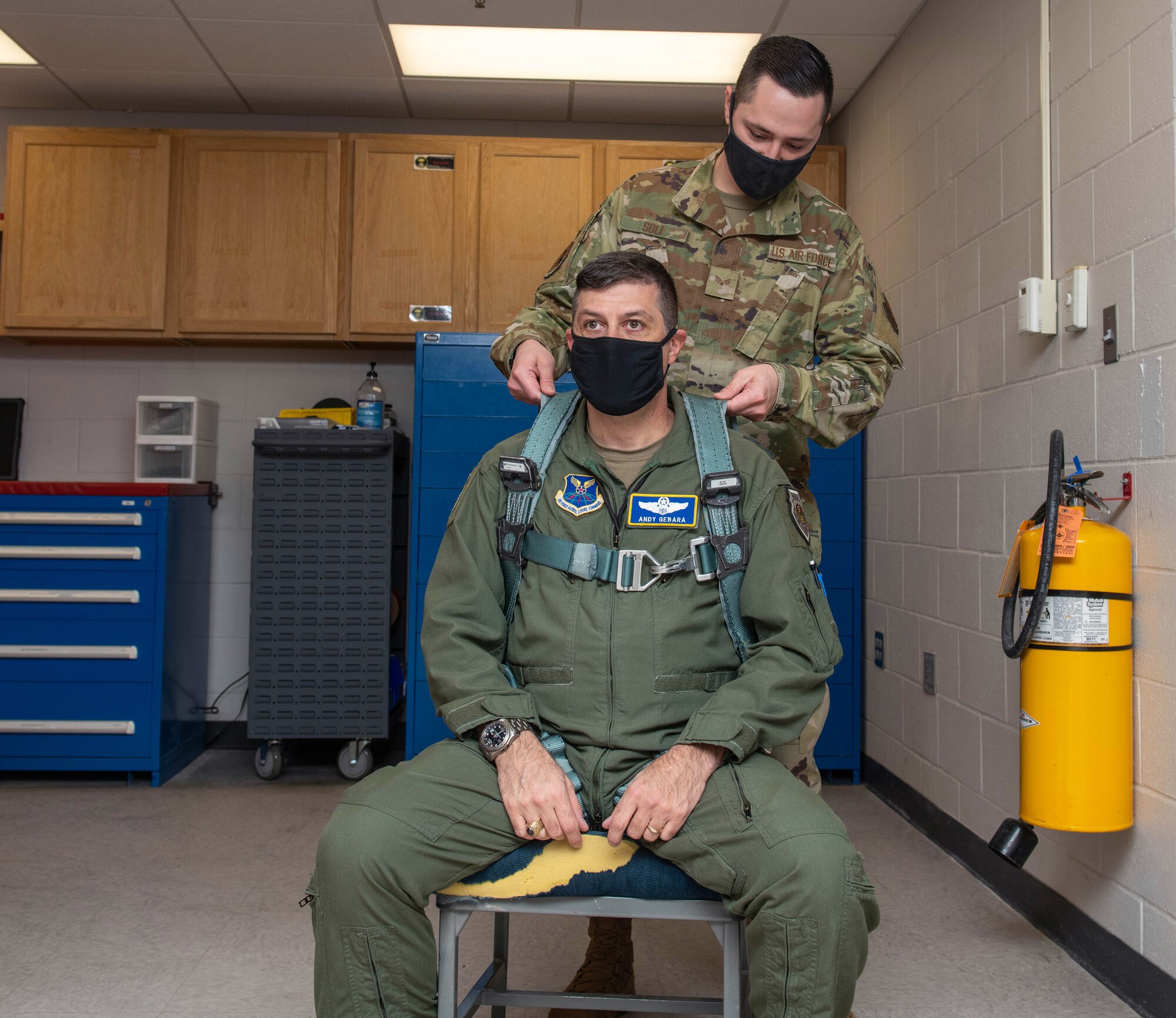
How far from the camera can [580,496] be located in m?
1.46

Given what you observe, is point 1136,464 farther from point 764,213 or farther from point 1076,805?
point 764,213

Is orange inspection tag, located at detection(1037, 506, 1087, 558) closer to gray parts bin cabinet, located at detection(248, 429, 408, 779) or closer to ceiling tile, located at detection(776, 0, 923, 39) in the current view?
ceiling tile, located at detection(776, 0, 923, 39)

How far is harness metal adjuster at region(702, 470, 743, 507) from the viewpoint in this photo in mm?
1388

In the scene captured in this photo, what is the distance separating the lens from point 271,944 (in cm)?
212

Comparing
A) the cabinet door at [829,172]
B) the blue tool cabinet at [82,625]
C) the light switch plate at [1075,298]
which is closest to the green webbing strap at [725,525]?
the light switch plate at [1075,298]

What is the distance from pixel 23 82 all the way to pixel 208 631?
2.25 metres

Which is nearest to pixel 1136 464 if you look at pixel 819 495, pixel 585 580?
pixel 585 580

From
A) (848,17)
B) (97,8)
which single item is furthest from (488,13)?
(97,8)

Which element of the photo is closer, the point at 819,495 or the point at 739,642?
the point at 739,642

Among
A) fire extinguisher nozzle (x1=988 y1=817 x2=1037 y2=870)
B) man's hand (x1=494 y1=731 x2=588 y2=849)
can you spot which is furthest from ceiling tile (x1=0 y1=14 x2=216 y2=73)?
fire extinguisher nozzle (x1=988 y1=817 x2=1037 y2=870)

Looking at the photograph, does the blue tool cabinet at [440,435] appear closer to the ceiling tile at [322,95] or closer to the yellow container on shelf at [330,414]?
the yellow container on shelf at [330,414]

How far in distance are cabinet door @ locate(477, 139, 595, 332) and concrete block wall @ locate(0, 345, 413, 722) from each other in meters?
0.61

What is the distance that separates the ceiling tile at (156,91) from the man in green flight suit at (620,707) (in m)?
2.96

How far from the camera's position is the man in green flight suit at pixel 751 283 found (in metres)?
1.67
